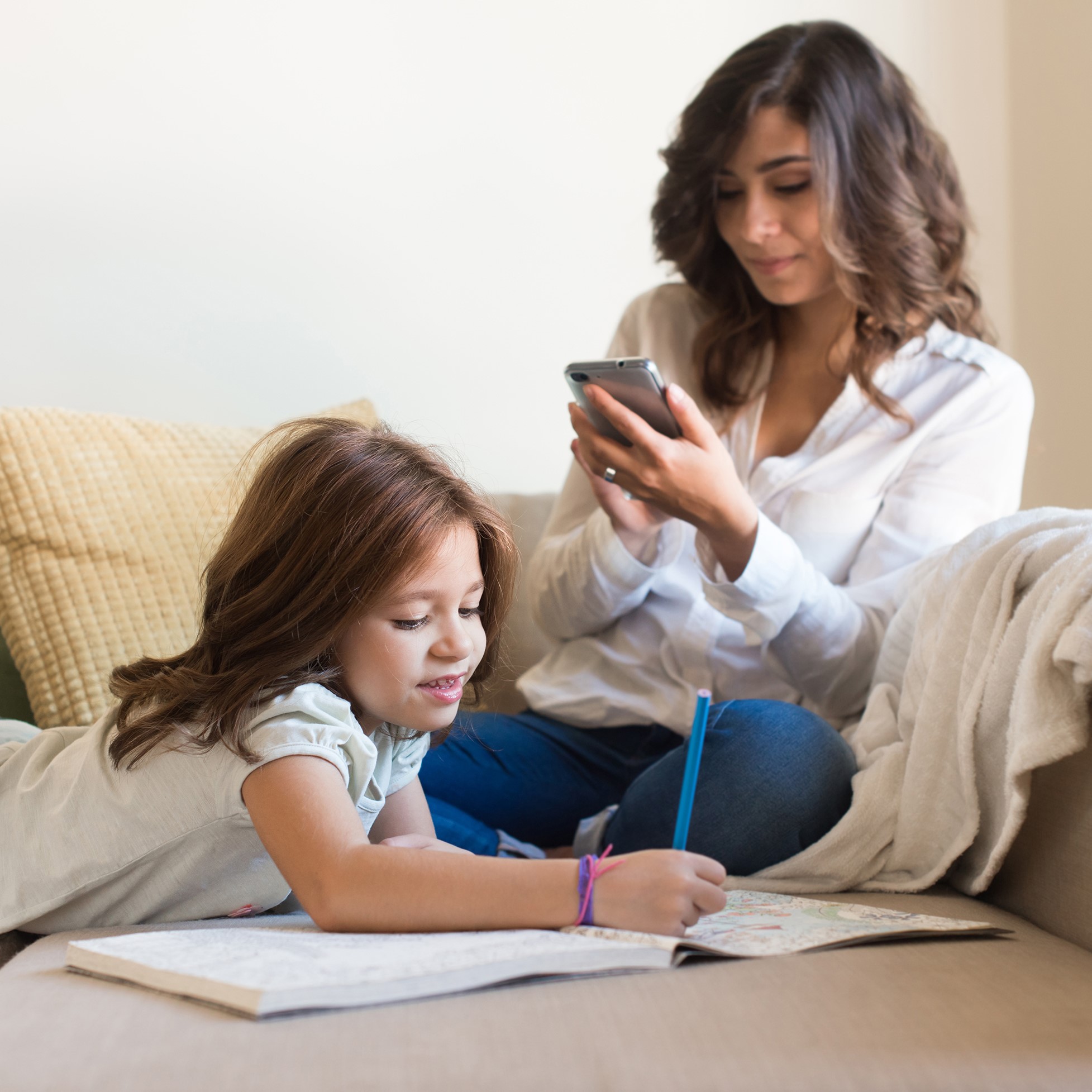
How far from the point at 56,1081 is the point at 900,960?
441mm

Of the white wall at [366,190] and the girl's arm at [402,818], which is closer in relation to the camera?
the girl's arm at [402,818]

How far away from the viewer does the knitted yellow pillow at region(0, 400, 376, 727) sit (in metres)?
1.14

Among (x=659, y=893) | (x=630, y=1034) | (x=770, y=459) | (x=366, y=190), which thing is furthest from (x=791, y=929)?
(x=366, y=190)

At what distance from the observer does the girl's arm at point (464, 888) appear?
0.65 metres

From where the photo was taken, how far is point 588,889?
25.9 inches

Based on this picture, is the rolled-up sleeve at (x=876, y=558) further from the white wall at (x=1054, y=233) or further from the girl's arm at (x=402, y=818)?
the white wall at (x=1054, y=233)

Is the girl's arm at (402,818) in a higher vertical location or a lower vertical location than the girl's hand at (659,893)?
lower

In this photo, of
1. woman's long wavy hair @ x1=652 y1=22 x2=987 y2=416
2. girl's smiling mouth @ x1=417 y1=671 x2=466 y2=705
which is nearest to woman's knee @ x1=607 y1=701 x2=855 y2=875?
girl's smiling mouth @ x1=417 y1=671 x2=466 y2=705

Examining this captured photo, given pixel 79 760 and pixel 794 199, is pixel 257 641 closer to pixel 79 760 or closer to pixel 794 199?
pixel 79 760

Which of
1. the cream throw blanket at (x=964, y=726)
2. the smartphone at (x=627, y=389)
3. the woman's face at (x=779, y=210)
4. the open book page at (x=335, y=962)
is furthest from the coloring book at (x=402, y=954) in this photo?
the woman's face at (x=779, y=210)

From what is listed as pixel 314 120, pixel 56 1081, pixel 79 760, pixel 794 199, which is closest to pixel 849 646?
pixel 794 199

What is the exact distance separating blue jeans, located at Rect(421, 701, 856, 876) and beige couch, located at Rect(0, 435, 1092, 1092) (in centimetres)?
27

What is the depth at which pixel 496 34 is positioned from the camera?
5.80 ft

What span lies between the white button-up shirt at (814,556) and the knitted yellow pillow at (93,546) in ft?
1.33
